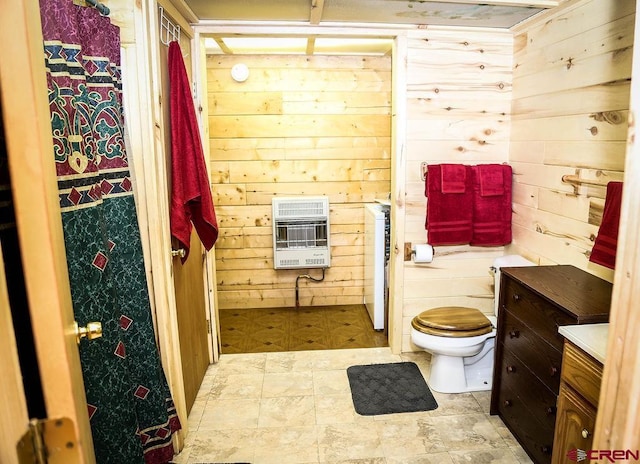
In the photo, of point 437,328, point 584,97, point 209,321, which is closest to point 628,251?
point 584,97

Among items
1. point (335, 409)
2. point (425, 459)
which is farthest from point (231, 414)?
point (425, 459)

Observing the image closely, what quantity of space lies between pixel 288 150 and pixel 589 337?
9.48 feet

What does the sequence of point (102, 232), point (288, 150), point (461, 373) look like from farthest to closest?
point (288, 150) → point (461, 373) → point (102, 232)

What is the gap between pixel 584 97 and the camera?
87.9 inches

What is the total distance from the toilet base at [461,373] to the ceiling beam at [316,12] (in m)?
2.06

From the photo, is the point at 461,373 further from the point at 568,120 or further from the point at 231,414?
the point at 568,120

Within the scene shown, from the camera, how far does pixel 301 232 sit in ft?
13.2

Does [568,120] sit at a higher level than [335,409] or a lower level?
higher

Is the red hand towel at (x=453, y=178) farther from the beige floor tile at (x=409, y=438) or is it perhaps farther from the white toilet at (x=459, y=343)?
the beige floor tile at (x=409, y=438)

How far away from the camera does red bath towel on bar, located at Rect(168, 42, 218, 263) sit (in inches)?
91.0

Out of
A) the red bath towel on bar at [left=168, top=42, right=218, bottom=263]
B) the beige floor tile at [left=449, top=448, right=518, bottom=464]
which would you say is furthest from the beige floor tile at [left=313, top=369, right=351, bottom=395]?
the red bath towel on bar at [left=168, top=42, right=218, bottom=263]

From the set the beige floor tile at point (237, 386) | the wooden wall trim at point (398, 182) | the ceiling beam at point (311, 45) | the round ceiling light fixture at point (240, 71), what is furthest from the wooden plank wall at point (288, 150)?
the beige floor tile at point (237, 386)

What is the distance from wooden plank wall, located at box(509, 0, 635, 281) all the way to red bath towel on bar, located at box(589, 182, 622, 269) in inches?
4.7

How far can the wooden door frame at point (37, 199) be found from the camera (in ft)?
2.02
